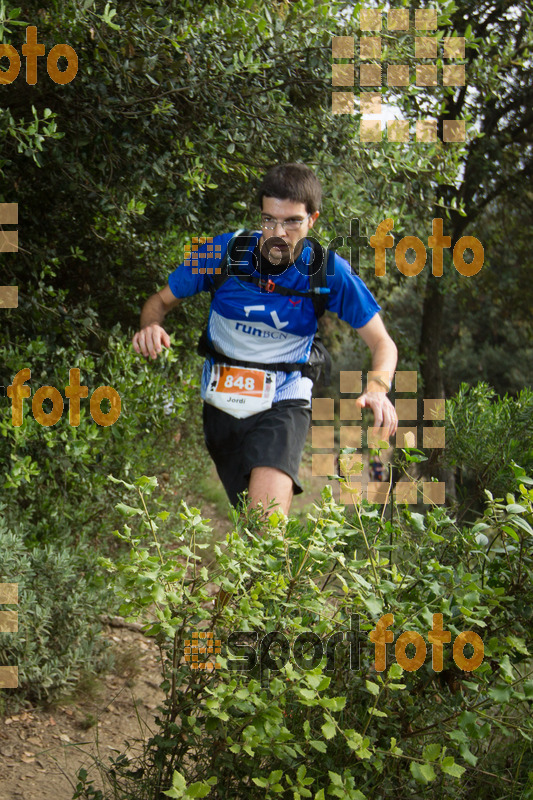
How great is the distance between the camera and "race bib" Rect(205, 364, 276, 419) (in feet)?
11.3

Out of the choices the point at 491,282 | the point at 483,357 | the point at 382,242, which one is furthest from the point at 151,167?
the point at 483,357

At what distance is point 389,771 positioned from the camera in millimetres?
1994

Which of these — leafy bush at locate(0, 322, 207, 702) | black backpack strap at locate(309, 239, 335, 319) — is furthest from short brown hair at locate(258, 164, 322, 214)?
leafy bush at locate(0, 322, 207, 702)

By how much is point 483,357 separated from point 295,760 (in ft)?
35.7

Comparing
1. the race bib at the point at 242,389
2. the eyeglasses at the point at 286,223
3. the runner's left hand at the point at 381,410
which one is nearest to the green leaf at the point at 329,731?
the runner's left hand at the point at 381,410

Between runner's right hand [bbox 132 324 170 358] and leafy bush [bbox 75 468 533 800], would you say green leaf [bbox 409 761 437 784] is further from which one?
runner's right hand [bbox 132 324 170 358]

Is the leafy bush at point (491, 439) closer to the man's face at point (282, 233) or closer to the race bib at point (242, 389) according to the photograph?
the race bib at point (242, 389)

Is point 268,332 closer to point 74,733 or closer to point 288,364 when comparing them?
point 288,364

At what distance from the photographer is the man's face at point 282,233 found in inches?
128

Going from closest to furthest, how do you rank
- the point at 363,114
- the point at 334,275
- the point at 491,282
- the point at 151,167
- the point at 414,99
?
the point at 334,275 → the point at 151,167 → the point at 363,114 → the point at 414,99 → the point at 491,282

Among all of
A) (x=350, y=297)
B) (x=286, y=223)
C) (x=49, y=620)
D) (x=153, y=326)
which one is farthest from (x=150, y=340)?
(x=49, y=620)

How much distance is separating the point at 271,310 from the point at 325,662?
6.13 feet

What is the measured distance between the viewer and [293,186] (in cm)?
324

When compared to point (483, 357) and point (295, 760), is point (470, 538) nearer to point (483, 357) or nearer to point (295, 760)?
A: point (295, 760)
